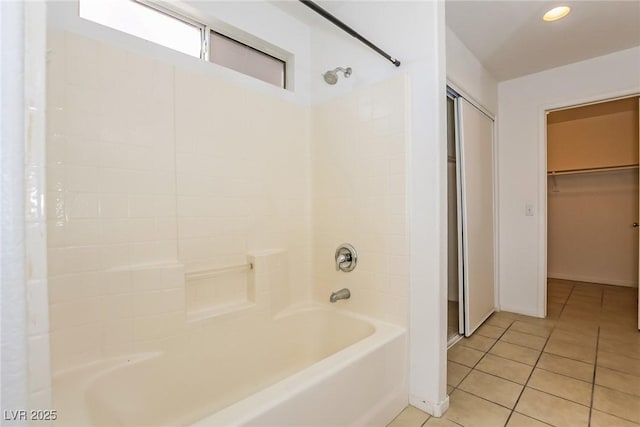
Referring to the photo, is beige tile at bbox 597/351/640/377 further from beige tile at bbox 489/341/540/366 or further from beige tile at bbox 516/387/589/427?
beige tile at bbox 516/387/589/427

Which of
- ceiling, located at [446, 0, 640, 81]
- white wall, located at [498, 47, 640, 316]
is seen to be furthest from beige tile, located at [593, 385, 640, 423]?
ceiling, located at [446, 0, 640, 81]

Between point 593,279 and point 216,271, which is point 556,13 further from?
point 593,279

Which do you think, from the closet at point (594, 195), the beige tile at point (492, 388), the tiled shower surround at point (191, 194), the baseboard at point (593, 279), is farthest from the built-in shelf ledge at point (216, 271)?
A: the baseboard at point (593, 279)

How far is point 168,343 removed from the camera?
4.76ft

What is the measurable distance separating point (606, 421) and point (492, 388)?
1.62ft

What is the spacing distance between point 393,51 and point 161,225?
5.27 ft

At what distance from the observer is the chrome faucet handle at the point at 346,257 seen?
1.92 metres

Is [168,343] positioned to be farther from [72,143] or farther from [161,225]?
[72,143]

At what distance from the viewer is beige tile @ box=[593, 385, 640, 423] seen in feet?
4.99

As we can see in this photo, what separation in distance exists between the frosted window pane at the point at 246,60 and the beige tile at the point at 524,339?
2734 millimetres

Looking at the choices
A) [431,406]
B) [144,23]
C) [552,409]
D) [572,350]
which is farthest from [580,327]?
[144,23]

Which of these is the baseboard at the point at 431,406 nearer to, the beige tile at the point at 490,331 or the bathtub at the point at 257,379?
the bathtub at the point at 257,379

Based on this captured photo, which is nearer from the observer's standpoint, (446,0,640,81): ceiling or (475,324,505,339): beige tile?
(446,0,640,81): ceiling

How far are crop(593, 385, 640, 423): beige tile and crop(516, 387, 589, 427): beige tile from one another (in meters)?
0.11
